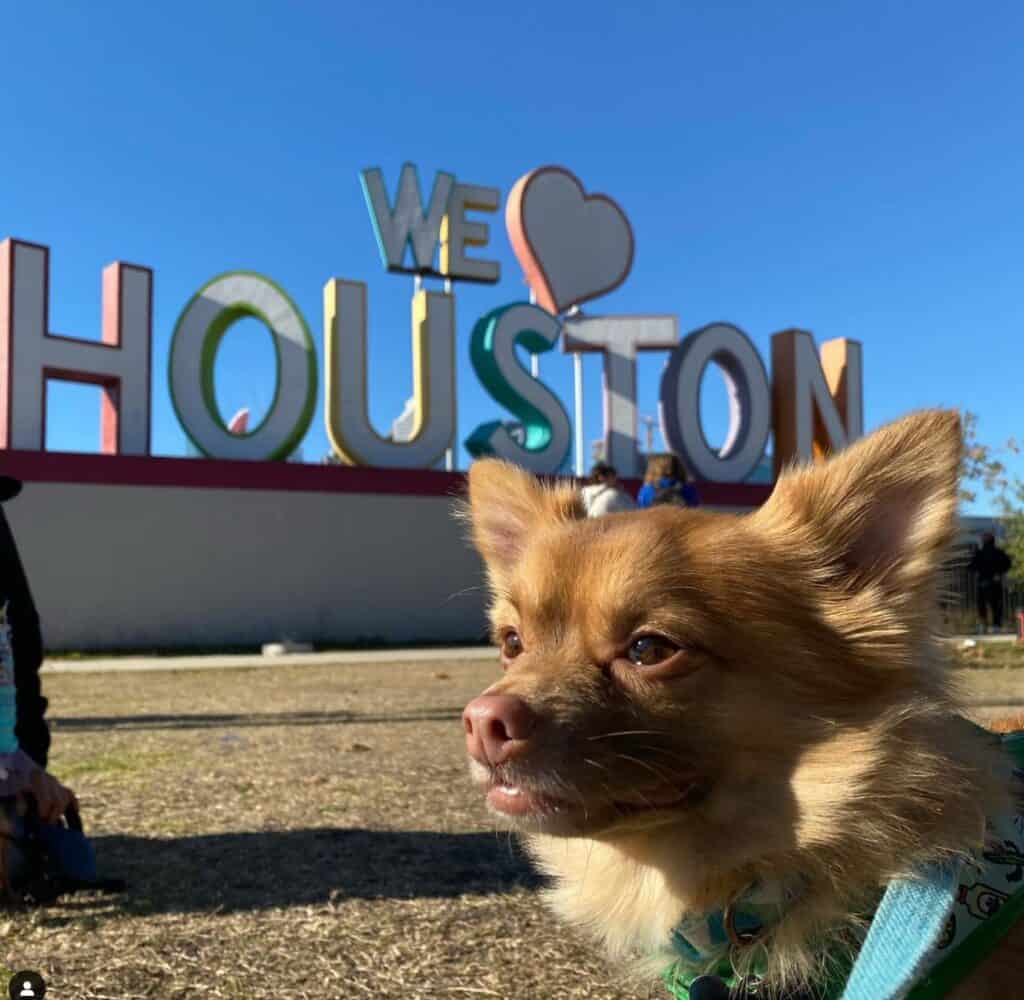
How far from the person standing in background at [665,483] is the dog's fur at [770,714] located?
536 cm

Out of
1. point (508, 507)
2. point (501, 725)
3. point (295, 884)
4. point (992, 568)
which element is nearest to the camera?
point (501, 725)

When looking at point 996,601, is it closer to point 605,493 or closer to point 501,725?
point 605,493

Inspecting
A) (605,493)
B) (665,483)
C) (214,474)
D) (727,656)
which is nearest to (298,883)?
(727,656)

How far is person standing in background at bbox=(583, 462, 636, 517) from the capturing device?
7887 millimetres

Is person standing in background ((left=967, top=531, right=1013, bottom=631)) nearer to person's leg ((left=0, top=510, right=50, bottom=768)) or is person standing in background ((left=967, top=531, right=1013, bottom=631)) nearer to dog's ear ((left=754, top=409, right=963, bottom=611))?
dog's ear ((left=754, top=409, right=963, bottom=611))

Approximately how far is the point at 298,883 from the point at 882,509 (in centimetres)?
271

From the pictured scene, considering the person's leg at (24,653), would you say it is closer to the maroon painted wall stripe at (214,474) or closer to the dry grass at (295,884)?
the dry grass at (295,884)

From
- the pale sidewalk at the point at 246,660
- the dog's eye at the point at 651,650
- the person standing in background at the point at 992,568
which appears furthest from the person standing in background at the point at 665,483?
the pale sidewalk at the point at 246,660

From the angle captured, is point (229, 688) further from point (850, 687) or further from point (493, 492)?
point (850, 687)

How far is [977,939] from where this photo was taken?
5.72 ft

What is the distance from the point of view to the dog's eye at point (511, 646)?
2.38 metres

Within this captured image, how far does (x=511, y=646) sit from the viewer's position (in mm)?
2396

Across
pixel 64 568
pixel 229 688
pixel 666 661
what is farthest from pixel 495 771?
pixel 64 568

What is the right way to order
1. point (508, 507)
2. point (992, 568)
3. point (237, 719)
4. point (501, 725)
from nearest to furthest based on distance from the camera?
point (501, 725), point (508, 507), point (237, 719), point (992, 568)
